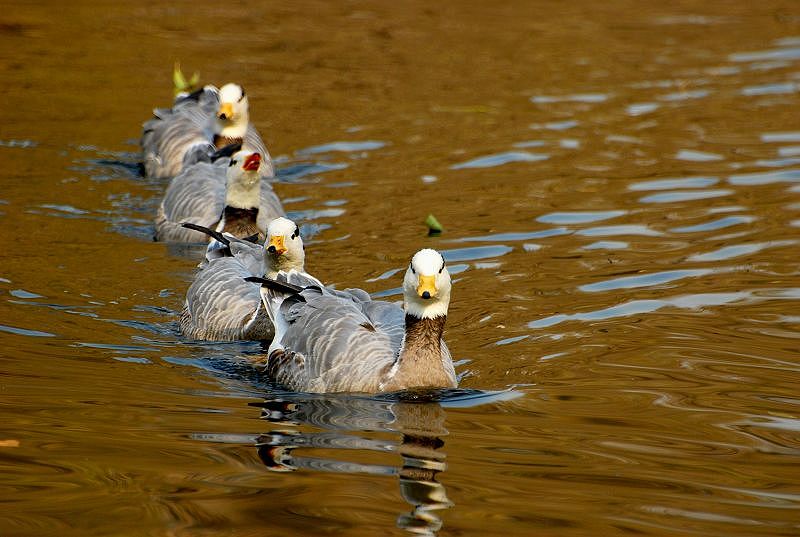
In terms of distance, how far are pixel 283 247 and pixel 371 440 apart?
3.26 meters

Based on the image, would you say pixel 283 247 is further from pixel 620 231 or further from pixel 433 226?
pixel 620 231

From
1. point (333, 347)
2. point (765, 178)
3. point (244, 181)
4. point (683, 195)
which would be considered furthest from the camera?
point (765, 178)

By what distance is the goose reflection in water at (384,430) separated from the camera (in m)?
6.71

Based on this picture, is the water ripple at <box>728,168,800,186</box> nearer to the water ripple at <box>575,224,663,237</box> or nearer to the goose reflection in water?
the water ripple at <box>575,224,663,237</box>

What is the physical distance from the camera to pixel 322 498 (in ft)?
21.6

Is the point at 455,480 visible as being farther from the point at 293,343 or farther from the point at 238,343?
the point at 238,343

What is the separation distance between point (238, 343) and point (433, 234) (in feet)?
10.7

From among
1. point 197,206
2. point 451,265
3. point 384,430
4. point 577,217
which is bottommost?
point 384,430

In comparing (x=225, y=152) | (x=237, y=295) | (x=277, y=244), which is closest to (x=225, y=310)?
(x=237, y=295)

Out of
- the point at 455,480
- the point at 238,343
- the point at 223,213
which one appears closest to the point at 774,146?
the point at 223,213

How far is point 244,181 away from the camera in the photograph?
1295 centimetres

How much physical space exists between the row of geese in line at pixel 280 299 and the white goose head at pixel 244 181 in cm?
1

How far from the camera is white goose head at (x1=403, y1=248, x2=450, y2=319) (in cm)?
862

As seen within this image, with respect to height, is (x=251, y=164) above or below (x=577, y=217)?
above
